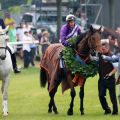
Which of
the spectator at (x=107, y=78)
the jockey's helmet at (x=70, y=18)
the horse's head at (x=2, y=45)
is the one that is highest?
the jockey's helmet at (x=70, y=18)

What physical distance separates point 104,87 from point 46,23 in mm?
31147

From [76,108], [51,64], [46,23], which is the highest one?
[51,64]

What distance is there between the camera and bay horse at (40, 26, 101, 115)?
15273 mm

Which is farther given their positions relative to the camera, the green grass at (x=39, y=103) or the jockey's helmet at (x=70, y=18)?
the jockey's helmet at (x=70, y=18)

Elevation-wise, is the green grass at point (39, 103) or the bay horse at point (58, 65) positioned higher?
the bay horse at point (58, 65)

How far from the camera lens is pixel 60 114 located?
52.5ft

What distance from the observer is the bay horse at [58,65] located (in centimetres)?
1527

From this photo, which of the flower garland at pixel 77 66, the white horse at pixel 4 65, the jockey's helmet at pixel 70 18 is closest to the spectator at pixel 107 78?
the flower garland at pixel 77 66

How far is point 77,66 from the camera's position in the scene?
15586 mm

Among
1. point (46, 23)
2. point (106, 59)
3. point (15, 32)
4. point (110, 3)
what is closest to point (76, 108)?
point (106, 59)

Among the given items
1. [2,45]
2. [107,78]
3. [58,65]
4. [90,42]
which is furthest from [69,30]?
[2,45]

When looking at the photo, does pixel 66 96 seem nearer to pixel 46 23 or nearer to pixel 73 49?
pixel 73 49

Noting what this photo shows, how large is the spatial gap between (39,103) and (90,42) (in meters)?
3.98

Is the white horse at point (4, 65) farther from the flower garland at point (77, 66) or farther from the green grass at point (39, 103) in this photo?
the flower garland at point (77, 66)
